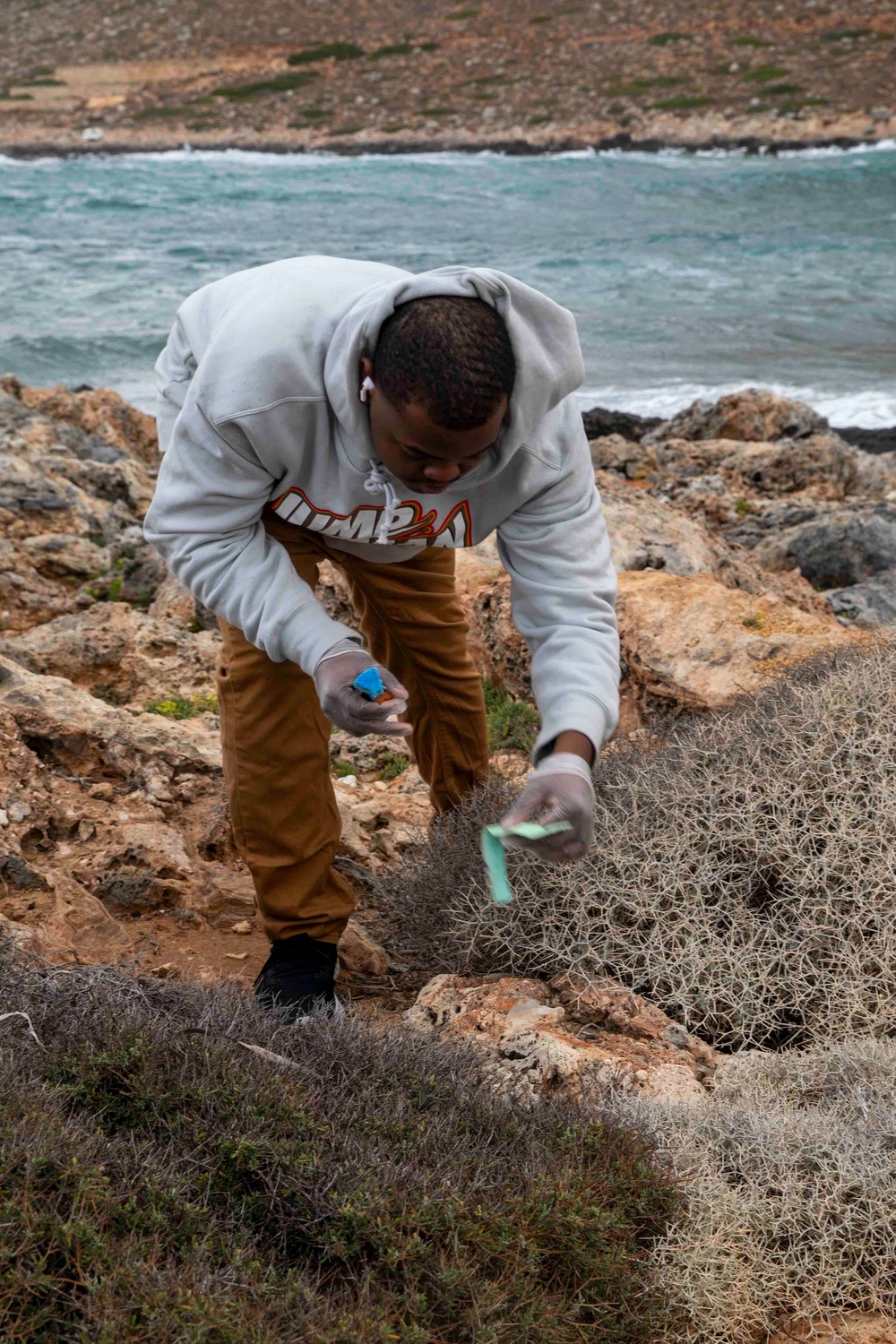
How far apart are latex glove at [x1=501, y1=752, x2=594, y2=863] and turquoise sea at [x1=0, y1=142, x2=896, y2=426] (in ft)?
38.2

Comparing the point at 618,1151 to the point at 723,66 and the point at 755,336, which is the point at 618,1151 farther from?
the point at 723,66

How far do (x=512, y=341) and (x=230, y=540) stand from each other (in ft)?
2.47

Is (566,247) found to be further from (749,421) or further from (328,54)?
(328,54)

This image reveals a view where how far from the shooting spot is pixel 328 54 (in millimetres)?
60906

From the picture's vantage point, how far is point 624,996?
262 centimetres

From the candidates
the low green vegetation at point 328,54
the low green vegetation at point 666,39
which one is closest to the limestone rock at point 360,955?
the low green vegetation at point 666,39

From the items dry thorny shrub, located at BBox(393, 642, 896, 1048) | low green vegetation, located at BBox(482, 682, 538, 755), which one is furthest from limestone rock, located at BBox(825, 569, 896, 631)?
dry thorny shrub, located at BBox(393, 642, 896, 1048)

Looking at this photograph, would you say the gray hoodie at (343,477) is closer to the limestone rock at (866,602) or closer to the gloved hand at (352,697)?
the gloved hand at (352,697)

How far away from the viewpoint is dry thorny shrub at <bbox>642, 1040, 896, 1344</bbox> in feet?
6.22

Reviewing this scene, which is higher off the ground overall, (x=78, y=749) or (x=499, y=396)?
(x=499, y=396)

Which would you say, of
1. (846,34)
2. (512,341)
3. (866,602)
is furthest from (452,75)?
(512,341)

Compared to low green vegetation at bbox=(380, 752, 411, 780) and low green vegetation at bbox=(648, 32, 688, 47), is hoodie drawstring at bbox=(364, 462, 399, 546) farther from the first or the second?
low green vegetation at bbox=(648, 32, 688, 47)

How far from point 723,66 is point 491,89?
407 inches

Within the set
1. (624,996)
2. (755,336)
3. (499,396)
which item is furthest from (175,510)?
(755,336)
